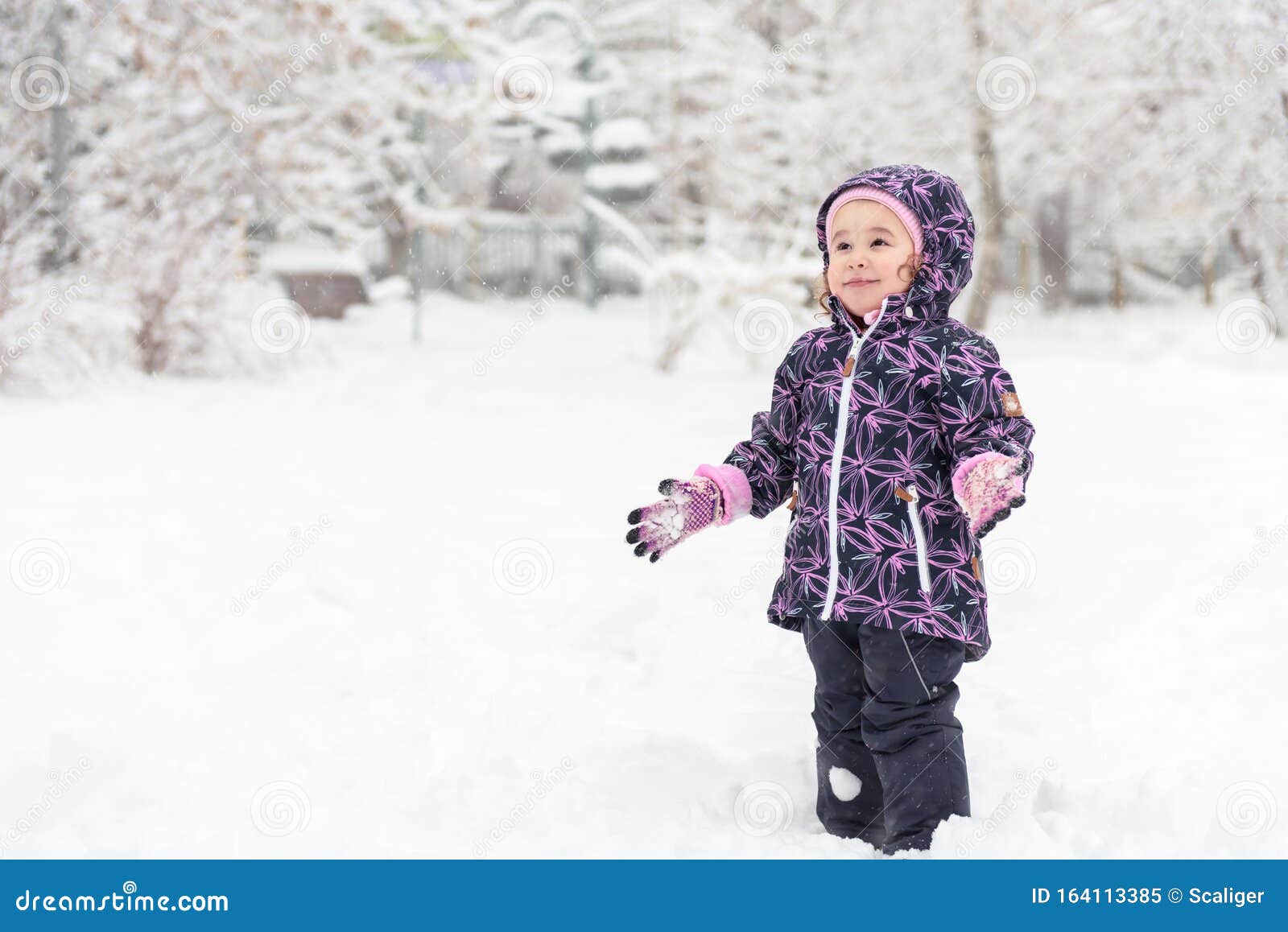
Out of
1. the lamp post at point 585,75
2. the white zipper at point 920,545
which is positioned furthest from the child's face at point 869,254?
the lamp post at point 585,75

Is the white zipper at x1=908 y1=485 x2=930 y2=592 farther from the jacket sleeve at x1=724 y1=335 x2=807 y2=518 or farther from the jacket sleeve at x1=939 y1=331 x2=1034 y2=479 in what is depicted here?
the jacket sleeve at x1=724 y1=335 x2=807 y2=518

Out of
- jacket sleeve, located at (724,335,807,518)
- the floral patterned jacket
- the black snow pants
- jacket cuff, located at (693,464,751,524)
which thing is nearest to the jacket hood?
the floral patterned jacket

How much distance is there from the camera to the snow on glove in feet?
7.95

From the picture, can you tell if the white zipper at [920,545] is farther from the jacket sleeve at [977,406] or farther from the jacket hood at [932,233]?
the jacket hood at [932,233]

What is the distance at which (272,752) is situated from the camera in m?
2.74

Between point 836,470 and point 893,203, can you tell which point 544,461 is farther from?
point 893,203

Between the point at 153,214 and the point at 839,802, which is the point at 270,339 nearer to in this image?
the point at 153,214

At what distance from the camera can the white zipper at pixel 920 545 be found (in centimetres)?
229

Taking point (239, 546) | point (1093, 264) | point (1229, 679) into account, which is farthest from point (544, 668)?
point (1093, 264)

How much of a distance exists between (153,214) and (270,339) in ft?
4.33

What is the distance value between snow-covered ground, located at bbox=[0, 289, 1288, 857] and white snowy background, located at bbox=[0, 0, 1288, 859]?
2 cm

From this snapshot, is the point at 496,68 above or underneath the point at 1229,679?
above

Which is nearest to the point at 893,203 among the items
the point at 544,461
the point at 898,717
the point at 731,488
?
the point at 731,488

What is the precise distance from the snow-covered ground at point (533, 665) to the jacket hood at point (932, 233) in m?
1.06
